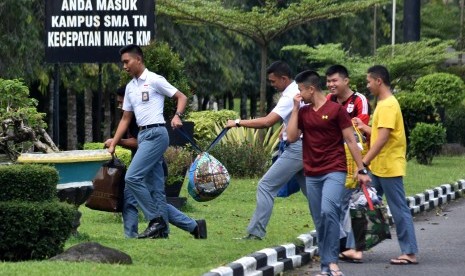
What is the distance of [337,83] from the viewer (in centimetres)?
1309

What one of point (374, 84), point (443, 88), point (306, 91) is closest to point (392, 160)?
point (374, 84)

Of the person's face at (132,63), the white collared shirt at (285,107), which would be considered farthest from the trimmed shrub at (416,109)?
the person's face at (132,63)

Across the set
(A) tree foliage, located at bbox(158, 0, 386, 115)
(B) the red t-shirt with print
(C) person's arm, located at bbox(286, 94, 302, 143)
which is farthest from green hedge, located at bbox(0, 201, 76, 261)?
(A) tree foliage, located at bbox(158, 0, 386, 115)

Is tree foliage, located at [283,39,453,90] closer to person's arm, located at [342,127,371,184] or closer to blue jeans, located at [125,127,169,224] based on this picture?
blue jeans, located at [125,127,169,224]

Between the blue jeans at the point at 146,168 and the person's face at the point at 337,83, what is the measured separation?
1670mm

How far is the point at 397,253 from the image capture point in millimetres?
14070

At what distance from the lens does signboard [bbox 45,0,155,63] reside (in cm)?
1953

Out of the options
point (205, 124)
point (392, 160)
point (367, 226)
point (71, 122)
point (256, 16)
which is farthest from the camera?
point (71, 122)

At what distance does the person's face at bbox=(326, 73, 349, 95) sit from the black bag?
2298 mm

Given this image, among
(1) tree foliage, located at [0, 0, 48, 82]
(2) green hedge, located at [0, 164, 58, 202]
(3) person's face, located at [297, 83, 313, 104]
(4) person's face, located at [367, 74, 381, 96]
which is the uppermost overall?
(1) tree foliage, located at [0, 0, 48, 82]

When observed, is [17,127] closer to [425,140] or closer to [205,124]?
[205,124]

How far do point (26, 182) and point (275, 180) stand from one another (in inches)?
112

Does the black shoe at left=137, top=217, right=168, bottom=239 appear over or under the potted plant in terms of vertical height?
under

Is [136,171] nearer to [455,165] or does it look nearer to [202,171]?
[202,171]
